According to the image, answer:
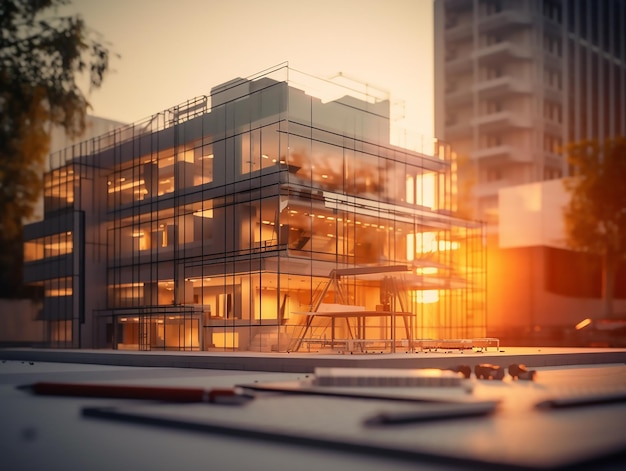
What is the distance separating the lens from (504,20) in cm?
8844

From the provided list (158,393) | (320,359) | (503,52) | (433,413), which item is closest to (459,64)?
(503,52)

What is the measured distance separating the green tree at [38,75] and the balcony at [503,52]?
75.5 m

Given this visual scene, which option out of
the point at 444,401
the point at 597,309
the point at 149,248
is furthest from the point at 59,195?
the point at 444,401

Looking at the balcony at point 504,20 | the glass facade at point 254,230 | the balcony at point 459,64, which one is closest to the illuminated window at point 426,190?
the glass facade at point 254,230

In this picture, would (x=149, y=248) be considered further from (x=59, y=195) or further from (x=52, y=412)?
(x=52, y=412)

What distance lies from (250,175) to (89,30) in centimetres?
2024

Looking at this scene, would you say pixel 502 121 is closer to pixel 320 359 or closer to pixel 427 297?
pixel 427 297

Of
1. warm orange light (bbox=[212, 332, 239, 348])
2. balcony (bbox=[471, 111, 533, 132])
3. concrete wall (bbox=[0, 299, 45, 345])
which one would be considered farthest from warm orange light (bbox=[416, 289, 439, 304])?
balcony (bbox=[471, 111, 533, 132])

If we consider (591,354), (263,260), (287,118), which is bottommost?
(591,354)

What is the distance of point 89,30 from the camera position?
692 inches

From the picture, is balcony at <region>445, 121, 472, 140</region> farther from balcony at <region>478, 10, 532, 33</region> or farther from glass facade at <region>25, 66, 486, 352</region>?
glass facade at <region>25, 66, 486, 352</region>

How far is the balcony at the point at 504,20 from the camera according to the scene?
8794 cm

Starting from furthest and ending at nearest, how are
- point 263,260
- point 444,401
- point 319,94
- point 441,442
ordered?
point 319,94, point 263,260, point 444,401, point 441,442

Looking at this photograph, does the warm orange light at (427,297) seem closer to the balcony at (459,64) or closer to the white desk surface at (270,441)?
the white desk surface at (270,441)
